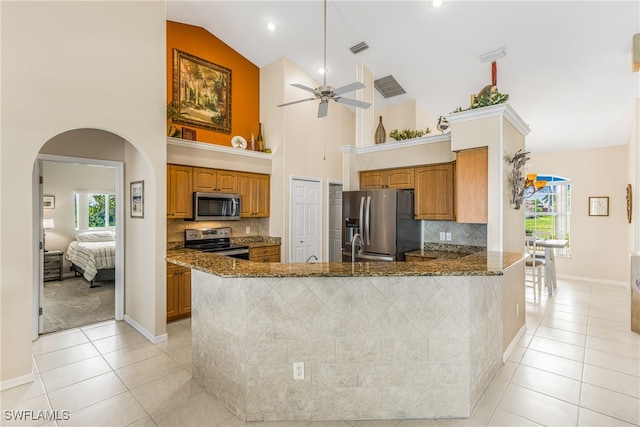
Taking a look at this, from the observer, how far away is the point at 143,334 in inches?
145

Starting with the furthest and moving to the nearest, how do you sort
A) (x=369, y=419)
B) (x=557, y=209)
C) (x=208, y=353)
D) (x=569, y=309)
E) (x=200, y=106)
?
(x=557, y=209) < (x=200, y=106) < (x=569, y=309) < (x=208, y=353) < (x=369, y=419)

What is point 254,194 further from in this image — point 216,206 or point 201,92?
point 201,92

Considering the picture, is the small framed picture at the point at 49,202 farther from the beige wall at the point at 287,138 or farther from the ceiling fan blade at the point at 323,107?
the ceiling fan blade at the point at 323,107

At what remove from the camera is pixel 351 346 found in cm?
213

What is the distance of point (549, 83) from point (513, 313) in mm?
3300

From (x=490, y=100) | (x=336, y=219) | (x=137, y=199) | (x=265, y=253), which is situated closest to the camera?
(x=490, y=100)

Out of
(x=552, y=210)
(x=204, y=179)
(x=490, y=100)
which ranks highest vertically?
(x=490, y=100)

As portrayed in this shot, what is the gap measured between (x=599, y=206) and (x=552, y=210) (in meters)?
0.86

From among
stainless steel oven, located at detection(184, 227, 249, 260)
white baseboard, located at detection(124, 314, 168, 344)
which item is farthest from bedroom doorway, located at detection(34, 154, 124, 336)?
stainless steel oven, located at detection(184, 227, 249, 260)

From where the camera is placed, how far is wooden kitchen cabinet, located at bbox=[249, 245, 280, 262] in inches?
202

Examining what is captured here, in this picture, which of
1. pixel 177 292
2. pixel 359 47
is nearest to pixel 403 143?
pixel 359 47

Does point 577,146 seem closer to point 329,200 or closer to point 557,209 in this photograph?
point 557,209

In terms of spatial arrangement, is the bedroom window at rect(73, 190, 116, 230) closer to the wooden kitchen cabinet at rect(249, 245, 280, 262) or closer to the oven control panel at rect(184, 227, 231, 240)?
the oven control panel at rect(184, 227, 231, 240)

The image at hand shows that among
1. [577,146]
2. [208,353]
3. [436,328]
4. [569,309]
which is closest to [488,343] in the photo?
[436,328]
